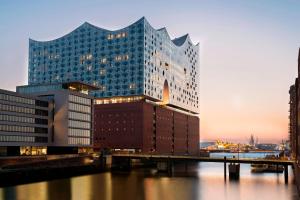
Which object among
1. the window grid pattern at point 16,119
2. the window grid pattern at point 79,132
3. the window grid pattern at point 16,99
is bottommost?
the window grid pattern at point 79,132

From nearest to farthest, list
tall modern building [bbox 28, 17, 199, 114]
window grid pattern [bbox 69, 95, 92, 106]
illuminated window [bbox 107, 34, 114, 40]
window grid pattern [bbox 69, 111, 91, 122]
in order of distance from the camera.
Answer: window grid pattern [bbox 69, 111, 91, 122], window grid pattern [bbox 69, 95, 92, 106], tall modern building [bbox 28, 17, 199, 114], illuminated window [bbox 107, 34, 114, 40]

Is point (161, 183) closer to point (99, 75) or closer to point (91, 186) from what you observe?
point (91, 186)

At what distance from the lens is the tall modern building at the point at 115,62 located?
6781 inches

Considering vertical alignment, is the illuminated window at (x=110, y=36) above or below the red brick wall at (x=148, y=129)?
above

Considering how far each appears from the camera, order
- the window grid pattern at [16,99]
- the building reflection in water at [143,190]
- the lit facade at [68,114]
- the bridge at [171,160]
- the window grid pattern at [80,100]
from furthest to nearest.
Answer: the window grid pattern at [80,100] → the lit facade at [68,114] → the bridge at [171,160] → the window grid pattern at [16,99] → the building reflection in water at [143,190]

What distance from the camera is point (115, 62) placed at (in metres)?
177

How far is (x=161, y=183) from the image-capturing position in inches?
3725

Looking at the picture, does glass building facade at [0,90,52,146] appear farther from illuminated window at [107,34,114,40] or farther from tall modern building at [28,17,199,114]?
illuminated window at [107,34,114,40]

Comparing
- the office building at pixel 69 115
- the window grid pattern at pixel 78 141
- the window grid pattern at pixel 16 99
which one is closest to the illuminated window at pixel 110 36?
the office building at pixel 69 115

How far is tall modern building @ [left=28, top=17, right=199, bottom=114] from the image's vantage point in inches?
6781

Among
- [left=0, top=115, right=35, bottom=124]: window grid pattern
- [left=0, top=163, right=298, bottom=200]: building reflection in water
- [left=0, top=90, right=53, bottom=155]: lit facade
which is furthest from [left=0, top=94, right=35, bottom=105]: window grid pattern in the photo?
[left=0, top=163, right=298, bottom=200]: building reflection in water

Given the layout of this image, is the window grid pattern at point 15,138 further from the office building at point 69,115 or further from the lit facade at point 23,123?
the office building at point 69,115

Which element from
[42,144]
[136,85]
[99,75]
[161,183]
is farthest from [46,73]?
[161,183]

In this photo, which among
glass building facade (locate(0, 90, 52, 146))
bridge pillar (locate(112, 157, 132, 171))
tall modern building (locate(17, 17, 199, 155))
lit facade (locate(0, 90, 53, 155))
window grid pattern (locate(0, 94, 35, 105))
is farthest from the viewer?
tall modern building (locate(17, 17, 199, 155))
